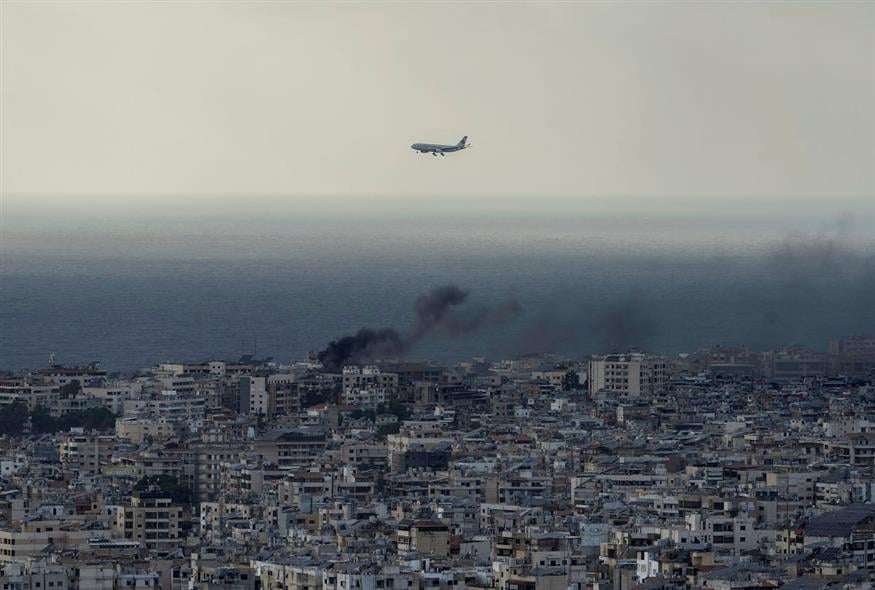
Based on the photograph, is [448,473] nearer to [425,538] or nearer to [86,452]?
[86,452]

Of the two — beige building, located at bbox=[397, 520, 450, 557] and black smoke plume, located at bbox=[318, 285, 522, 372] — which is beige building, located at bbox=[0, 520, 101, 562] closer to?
beige building, located at bbox=[397, 520, 450, 557]

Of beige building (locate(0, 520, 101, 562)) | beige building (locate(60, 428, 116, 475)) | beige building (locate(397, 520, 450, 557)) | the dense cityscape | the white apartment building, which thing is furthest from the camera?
the white apartment building

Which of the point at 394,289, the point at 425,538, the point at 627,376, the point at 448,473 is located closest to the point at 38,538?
the point at 425,538

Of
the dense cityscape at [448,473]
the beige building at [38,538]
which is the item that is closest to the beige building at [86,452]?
the dense cityscape at [448,473]

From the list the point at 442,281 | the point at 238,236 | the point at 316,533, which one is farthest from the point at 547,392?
the point at 238,236

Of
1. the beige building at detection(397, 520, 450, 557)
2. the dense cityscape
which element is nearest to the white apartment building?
the dense cityscape

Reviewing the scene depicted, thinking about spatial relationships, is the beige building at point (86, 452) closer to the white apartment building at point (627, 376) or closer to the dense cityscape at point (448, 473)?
the dense cityscape at point (448, 473)

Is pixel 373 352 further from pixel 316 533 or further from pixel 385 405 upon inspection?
pixel 316 533
